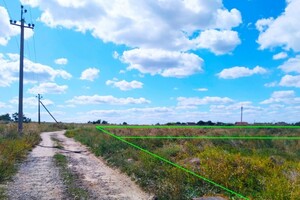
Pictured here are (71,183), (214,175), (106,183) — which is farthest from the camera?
(106,183)

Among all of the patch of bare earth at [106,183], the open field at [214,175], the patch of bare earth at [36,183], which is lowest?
the patch of bare earth at [106,183]

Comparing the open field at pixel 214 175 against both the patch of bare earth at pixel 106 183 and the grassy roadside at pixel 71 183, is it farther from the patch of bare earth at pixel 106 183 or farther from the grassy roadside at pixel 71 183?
the grassy roadside at pixel 71 183

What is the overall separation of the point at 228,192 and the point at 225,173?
86 centimetres

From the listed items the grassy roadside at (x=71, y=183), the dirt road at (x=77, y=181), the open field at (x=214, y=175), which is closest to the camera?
the open field at (x=214, y=175)

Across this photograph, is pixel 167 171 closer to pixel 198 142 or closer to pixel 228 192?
pixel 228 192

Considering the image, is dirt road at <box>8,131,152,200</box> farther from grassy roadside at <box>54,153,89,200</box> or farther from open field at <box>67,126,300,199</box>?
open field at <box>67,126,300,199</box>

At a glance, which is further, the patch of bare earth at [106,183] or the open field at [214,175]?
the patch of bare earth at [106,183]

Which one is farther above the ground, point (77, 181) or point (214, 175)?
point (214, 175)

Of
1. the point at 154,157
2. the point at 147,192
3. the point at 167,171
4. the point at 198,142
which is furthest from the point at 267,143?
the point at 147,192

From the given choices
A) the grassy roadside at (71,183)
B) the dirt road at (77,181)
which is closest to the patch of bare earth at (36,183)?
the dirt road at (77,181)

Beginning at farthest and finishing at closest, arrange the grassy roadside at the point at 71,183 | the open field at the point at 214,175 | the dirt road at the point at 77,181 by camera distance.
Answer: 1. the dirt road at the point at 77,181
2. the grassy roadside at the point at 71,183
3. the open field at the point at 214,175

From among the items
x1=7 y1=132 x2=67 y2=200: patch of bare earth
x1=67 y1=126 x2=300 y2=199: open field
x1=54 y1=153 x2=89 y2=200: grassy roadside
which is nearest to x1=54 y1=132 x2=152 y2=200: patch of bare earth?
x1=54 y1=153 x2=89 y2=200: grassy roadside

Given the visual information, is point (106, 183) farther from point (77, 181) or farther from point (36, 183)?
point (36, 183)

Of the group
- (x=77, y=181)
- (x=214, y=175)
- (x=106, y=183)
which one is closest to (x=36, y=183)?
(x=77, y=181)
